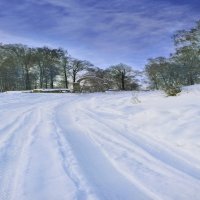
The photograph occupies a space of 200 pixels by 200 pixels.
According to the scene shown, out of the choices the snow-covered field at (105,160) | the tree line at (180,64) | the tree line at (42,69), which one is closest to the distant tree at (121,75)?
the tree line at (42,69)

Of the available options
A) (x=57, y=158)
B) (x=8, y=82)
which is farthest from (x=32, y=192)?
(x=8, y=82)

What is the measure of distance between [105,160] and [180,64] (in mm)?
45343

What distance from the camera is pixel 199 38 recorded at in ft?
120

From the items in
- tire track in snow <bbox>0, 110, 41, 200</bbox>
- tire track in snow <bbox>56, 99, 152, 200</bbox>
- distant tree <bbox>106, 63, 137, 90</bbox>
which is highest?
distant tree <bbox>106, 63, 137, 90</bbox>

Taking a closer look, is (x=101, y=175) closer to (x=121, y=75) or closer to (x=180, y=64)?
(x=180, y=64)

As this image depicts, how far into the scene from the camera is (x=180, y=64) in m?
48.7

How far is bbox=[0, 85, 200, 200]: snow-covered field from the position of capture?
3742 millimetres

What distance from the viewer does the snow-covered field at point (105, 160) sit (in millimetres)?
3742

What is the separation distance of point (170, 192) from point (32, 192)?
147 cm

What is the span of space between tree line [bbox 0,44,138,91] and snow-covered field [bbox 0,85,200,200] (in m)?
44.7

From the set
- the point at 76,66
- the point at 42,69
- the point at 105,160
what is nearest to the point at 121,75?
the point at 76,66

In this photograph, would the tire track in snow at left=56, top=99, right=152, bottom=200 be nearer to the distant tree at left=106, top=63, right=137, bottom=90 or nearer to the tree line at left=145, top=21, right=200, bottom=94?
the tree line at left=145, top=21, right=200, bottom=94

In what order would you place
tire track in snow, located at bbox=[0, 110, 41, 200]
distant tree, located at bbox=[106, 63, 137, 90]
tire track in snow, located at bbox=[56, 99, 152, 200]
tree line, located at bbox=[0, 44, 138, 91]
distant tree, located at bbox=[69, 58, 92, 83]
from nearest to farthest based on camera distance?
tire track in snow, located at bbox=[56, 99, 152, 200] → tire track in snow, located at bbox=[0, 110, 41, 200] → tree line, located at bbox=[0, 44, 138, 91] → distant tree, located at bbox=[69, 58, 92, 83] → distant tree, located at bbox=[106, 63, 137, 90]

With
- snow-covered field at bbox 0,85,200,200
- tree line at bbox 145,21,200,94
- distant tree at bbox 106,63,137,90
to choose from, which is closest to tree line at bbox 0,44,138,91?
distant tree at bbox 106,63,137,90
